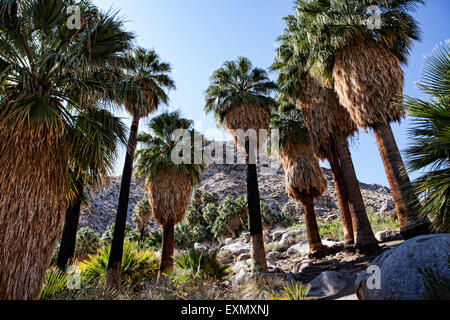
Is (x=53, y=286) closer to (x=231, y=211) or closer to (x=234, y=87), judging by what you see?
(x=234, y=87)

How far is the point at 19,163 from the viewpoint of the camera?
17.3 feet

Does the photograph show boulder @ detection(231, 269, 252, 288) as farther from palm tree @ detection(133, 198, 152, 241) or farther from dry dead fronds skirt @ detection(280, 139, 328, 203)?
palm tree @ detection(133, 198, 152, 241)

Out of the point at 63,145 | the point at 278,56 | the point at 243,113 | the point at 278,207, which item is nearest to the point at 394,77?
the point at 278,56

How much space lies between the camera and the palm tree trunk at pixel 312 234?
48.6 feet

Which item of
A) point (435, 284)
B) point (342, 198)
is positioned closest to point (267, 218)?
point (342, 198)

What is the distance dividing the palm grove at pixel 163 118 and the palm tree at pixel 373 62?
50mm

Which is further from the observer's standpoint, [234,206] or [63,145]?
[234,206]

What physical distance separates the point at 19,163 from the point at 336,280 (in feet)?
32.1

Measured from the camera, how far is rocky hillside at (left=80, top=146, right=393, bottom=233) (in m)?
56.2

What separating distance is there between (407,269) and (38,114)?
25.4 ft

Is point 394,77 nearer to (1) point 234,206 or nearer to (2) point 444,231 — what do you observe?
(2) point 444,231

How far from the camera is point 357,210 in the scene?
37.9 ft

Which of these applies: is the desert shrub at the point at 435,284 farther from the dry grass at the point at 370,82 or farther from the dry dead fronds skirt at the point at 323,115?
the dry dead fronds skirt at the point at 323,115

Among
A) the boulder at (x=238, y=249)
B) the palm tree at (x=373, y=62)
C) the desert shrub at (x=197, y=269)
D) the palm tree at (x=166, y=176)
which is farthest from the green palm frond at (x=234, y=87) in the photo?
Result: the boulder at (x=238, y=249)
